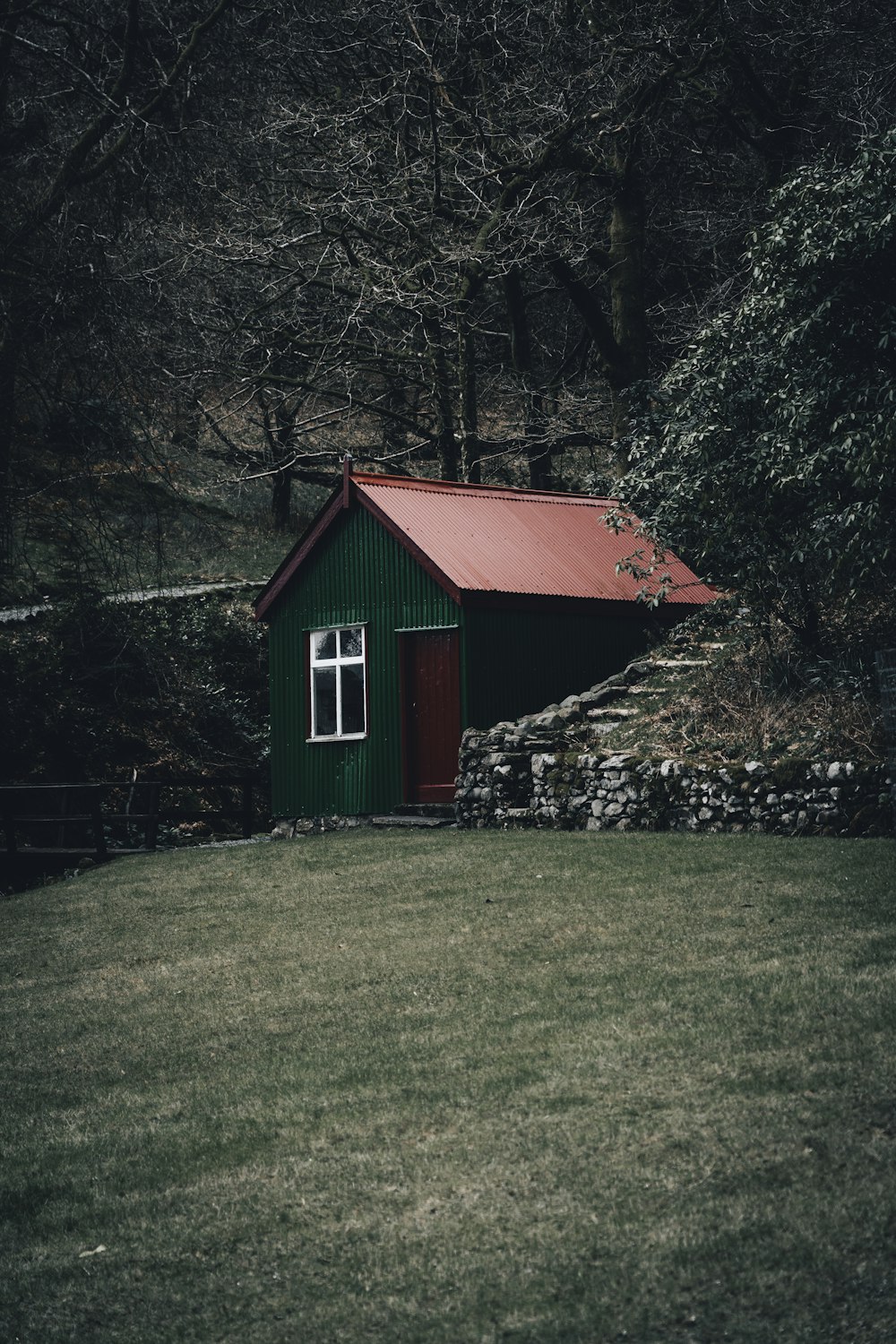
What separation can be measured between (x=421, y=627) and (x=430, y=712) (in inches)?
48.8

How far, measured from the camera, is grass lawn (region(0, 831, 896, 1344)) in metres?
5.20

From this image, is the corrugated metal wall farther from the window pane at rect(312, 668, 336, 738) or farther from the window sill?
the window pane at rect(312, 668, 336, 738)

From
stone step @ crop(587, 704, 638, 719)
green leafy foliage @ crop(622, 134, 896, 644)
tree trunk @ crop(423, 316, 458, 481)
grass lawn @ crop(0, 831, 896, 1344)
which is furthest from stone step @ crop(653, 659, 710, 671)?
tree trunk @ crop(423, 316, 458, 481)

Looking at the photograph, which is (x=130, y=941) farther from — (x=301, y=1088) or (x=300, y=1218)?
(x=300, y=1218)

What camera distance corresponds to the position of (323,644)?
22422mm

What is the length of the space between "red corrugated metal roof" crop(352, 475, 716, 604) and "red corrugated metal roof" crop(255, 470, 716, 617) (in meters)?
0.02

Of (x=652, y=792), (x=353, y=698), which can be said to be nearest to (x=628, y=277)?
(x=353, y=698)

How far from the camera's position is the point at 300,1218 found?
6.05m

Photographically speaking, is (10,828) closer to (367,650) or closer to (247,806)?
(247,806)

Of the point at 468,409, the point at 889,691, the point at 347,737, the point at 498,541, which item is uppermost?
the point at 468,409

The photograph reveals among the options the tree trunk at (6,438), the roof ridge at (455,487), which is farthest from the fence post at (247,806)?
the tree trunk at (6,438)

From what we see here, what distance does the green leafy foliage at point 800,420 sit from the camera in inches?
609

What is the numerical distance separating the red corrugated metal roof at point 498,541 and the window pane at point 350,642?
1406 mm

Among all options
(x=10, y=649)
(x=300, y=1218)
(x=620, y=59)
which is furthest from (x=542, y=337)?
(x=300, y=1218)
